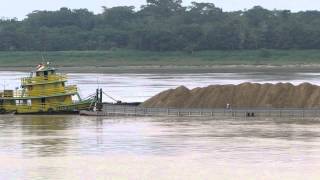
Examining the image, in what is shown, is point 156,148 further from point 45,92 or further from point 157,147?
point 45,92

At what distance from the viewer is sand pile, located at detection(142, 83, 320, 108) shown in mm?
71688

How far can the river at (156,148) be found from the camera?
41750 millimetres

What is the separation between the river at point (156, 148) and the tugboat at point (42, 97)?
365 cm

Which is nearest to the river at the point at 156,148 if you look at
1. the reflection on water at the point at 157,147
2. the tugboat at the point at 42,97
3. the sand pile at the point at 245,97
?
the reflection on water at the point at 157,147

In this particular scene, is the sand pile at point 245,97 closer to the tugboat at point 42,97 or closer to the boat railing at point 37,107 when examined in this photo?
the tugboat at point 42,97

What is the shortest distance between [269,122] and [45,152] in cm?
2023

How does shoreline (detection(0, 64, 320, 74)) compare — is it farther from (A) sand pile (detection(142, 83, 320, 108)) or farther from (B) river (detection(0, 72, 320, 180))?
(B) river (detection(0, 72, 320, 180))

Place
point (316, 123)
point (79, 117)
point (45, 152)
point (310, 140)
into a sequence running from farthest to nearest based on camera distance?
point (79, 117)
point (316, 123)
point (310, 140)
point (45, 152)

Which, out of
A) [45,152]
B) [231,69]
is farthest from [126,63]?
[45,152]

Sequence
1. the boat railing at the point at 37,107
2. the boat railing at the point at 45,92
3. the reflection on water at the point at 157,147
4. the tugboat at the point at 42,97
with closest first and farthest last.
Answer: the reflection on water at the point at 157,147
the boat railing at the point at 37,107
the tugboat at the point at 42,97
the boat railing at the point at 45,92

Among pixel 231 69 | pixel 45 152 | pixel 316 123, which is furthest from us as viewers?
pixel 231 69

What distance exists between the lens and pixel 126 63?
19712cm

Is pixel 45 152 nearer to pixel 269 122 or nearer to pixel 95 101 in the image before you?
pixel 269 122

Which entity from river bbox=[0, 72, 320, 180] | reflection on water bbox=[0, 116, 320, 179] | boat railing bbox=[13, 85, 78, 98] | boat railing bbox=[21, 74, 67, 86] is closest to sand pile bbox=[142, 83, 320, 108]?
river bbox=[0, 72, 320, 180]
